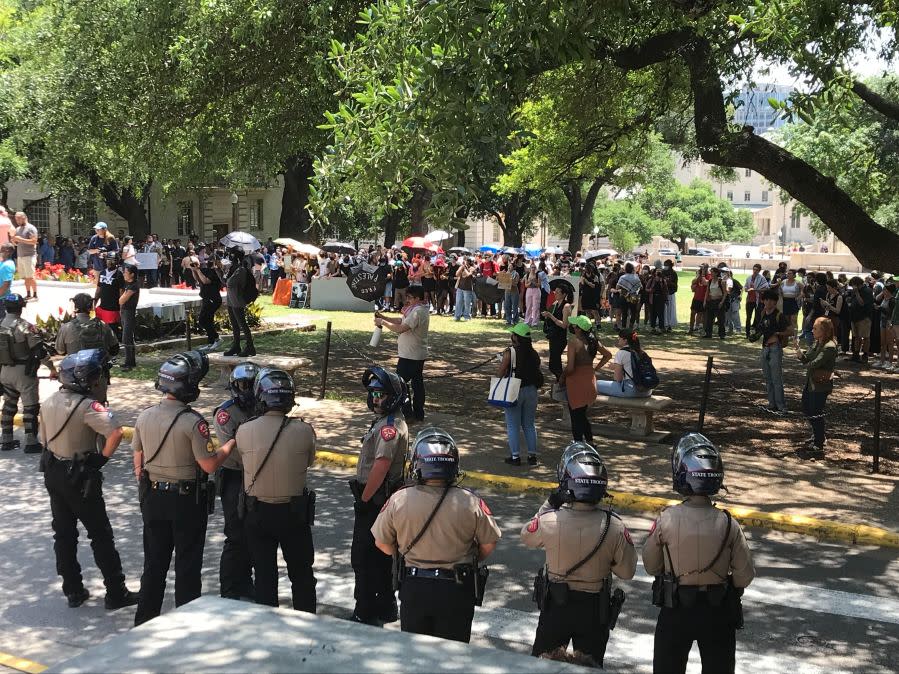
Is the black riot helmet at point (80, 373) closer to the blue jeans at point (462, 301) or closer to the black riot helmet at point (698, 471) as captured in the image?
the black riot helmet at point (698, 471)

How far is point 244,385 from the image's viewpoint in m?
6.67

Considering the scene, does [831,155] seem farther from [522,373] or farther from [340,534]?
[340,534]

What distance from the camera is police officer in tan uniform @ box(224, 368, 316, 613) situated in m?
6.20

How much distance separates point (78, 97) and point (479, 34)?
7.54 m

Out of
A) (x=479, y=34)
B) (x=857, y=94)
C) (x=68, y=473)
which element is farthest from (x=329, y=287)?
(x=68, y=473)

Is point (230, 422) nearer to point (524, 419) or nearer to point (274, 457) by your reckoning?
point (274, 457)

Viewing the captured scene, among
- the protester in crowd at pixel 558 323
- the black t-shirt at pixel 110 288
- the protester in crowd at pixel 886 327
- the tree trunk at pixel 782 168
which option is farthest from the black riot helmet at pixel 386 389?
the protester in crowd at pixel 886 327

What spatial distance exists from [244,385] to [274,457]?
2.30 feet

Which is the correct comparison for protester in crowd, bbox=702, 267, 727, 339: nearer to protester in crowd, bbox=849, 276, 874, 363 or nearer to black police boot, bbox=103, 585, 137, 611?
protester in crowd, bbox=849, 276, 874, 363

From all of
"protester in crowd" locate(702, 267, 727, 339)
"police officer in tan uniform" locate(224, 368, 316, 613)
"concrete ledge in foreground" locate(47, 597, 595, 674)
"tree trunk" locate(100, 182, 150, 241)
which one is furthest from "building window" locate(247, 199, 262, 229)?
"concrete ledge in foreground" locate(47, 597, 595, 674)

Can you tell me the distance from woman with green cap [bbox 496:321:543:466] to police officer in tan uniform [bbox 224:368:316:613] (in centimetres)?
441

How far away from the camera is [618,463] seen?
11.1 metres

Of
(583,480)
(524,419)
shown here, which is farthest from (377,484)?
(524,419)

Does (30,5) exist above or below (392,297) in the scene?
above
